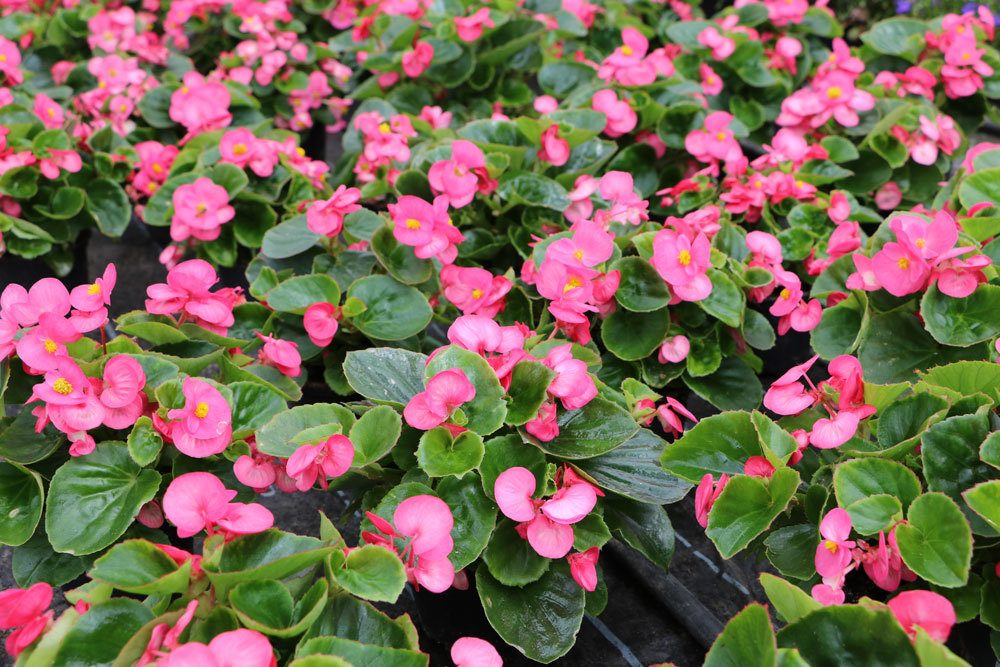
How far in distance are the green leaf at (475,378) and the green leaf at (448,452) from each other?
0.06 ft

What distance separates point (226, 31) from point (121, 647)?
2051 millimetres

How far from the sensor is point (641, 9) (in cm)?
254

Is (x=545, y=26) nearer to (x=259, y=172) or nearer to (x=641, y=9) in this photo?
(x=641, y=9)

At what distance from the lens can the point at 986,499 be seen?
2.46ft

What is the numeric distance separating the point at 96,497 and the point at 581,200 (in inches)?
33.8

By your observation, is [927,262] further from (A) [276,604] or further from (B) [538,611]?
(A) [276,604]

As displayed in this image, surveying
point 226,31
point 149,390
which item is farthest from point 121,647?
point 226,31

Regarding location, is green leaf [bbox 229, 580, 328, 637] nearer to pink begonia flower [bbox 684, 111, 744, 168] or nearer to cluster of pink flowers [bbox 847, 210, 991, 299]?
cluster of pink flowers [bbox 847, 210, 991, 299]

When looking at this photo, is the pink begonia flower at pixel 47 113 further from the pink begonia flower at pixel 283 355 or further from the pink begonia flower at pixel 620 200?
the pink begonia flower at pixel 620 200

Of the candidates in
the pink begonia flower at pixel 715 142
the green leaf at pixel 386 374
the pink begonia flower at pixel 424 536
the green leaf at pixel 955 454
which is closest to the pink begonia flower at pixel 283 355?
the green leaf at pixel 386 374

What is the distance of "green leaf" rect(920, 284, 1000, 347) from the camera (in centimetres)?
104

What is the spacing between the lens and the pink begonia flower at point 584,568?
0.91m

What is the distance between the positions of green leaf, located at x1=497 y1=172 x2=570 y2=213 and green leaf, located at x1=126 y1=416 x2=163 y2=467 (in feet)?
2.37

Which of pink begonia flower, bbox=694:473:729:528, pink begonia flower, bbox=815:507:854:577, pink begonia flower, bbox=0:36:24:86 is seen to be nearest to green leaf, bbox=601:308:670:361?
pink begonia flower, bbox=694:473:729:528
